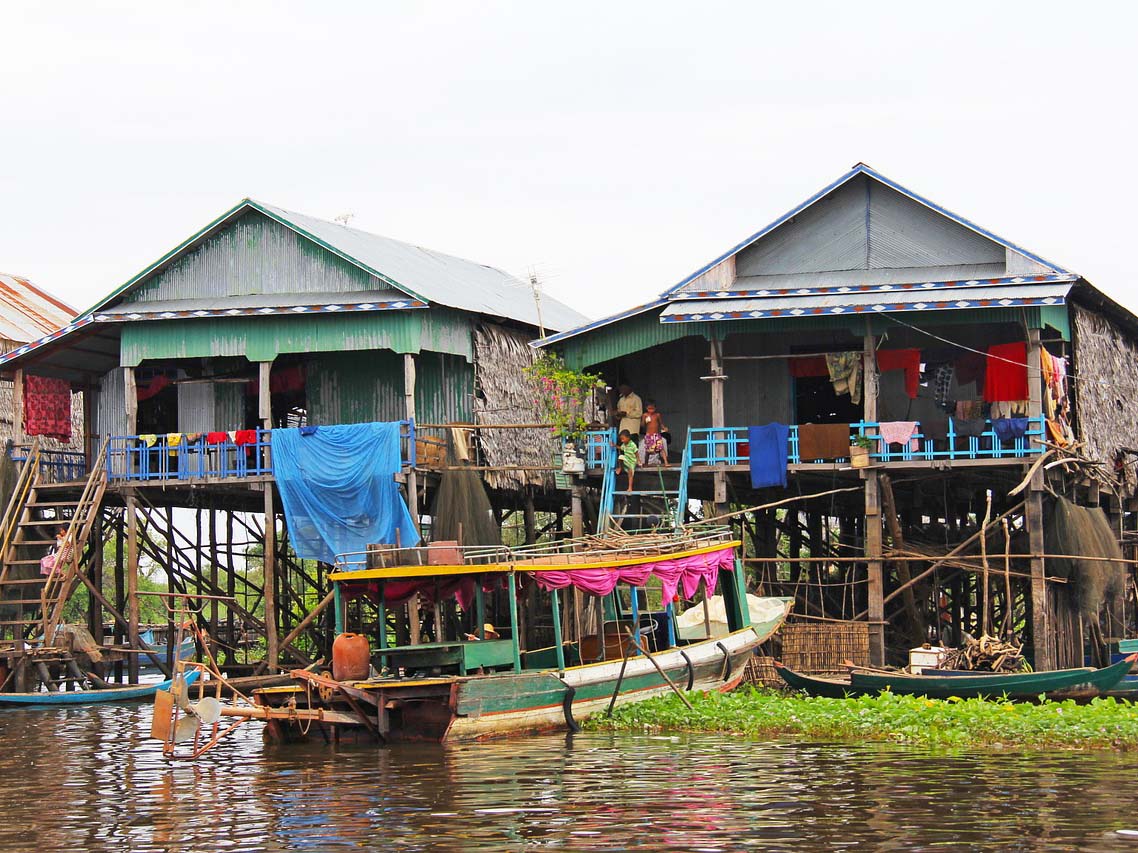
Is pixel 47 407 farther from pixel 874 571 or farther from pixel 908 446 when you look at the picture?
pixel 908 446

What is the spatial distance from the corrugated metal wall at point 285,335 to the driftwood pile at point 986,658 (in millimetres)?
9799

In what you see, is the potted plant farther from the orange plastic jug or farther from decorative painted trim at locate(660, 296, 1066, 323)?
the orange plastic jug

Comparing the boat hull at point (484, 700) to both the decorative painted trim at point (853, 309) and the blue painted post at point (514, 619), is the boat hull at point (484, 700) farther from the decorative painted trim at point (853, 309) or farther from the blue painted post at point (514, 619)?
the decorative painted trim at point (853, 309)

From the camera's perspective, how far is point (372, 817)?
1440 cm

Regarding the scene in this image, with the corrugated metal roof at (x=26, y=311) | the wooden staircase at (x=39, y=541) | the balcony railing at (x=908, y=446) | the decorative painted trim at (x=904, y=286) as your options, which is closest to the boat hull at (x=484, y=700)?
the balcony railing at (x=908, y=446)

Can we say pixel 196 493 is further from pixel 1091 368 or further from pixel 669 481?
pixel 1091 368

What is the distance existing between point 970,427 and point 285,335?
10760 millimetres

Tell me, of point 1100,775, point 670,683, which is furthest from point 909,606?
point 1100,775

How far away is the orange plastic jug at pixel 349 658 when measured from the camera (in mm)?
19859

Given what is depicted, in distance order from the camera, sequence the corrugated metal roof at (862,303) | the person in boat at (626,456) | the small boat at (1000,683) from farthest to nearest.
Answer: the person in boat at (626,456) < the corrugated metal roof at (862,303) < the small boat at (1000,683)

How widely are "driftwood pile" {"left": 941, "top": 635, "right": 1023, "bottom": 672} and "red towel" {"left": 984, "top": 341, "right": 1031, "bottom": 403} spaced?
165 inches

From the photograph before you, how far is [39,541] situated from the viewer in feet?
89.0

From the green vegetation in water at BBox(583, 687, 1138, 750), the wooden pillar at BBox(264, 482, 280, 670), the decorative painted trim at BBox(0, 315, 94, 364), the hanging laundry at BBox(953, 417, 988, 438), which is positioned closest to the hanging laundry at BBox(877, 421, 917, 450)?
the hanging laundry at BBox(953, 417, 988, 438)

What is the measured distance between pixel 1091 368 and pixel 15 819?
59.1ft
